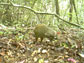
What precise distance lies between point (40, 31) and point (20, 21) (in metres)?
3.39

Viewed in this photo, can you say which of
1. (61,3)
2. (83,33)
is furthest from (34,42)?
(61,3)

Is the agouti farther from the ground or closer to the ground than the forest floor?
farther from the ground

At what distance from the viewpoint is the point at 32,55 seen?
4.06 metres

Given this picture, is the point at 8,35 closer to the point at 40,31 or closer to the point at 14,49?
the point at 14,49

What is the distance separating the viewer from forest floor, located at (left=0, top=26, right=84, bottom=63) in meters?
3.83

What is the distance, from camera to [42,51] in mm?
4305

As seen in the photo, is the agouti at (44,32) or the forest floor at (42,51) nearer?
the forest floor at (42,51)

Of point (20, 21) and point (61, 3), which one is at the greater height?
point (61, 3)

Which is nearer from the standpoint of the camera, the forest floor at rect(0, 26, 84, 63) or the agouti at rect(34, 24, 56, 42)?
the forest floor at rect(0, 26, 84, 63)

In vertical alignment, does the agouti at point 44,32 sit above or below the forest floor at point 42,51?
above

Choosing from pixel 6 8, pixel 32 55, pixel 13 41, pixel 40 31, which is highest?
pixel 6 8

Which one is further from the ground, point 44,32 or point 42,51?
point 44,32

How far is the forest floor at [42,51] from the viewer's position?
383 cm

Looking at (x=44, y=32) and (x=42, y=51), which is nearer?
(x=42, y=51)
